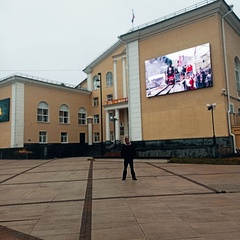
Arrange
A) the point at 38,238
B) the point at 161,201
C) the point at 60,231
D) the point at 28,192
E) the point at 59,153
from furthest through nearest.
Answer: the point at 59,153
the point at 28,192
the point at 161,201
the point at 60,231
the point at 38,238

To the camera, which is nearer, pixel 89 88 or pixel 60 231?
pixel 60 231

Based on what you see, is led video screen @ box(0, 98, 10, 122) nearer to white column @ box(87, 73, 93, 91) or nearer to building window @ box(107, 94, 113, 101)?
white column @ box(87, 73, 93, 91)

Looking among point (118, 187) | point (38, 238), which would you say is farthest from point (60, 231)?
point (118, 187)

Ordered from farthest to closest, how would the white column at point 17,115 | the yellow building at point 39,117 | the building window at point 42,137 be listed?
1. the building window at point 42,137
2. the yellow building at point 39,117
3. the white column at point 17,115

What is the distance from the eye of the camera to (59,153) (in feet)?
115

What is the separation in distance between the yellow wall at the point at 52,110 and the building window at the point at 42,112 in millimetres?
522

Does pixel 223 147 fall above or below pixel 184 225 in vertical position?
above

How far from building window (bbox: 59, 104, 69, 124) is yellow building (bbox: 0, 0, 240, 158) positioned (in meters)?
1.95

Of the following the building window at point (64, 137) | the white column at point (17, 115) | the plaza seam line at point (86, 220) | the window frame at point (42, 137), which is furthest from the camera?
the building window at point (64, 137)

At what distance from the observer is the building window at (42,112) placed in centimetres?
3544

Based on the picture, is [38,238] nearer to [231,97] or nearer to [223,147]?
[223,147]

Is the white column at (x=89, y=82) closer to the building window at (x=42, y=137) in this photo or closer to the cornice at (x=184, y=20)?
the building window at (x=42, y=137)

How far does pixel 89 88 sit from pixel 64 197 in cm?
3609

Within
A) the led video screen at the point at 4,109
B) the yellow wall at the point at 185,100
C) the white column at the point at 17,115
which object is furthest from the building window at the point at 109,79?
the led video screen at the point at 4,109
